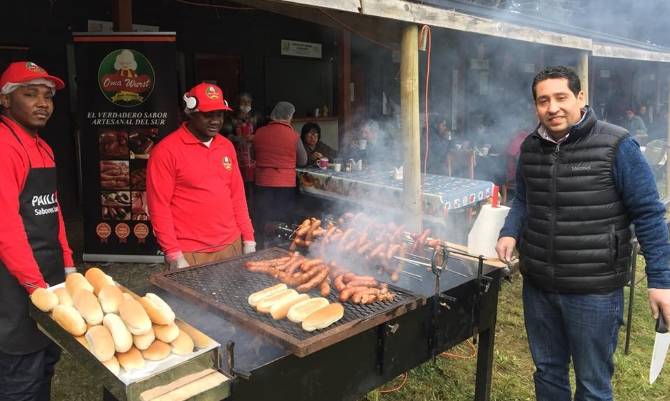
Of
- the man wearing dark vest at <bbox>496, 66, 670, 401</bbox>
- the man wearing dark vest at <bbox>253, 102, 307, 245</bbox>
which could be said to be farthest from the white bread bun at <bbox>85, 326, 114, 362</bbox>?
the man wearing dark vest at <bbox>253, 102, 307, 245</bbox>

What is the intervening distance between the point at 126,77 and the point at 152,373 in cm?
528

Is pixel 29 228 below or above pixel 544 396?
above

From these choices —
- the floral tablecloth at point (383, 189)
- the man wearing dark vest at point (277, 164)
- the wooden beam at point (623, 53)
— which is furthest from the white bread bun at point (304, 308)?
the wooden beam at point (623, 53)

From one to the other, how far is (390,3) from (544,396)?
10.7 ft

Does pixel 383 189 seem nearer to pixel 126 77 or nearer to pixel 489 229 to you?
pixel 489 229

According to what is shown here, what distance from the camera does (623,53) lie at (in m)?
8.51

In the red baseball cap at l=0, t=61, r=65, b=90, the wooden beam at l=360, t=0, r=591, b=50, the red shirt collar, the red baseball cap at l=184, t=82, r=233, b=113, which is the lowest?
the red shirt collar

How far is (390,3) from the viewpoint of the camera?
431 cm

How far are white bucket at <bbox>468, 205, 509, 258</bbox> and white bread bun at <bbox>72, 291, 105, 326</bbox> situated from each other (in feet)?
8.83

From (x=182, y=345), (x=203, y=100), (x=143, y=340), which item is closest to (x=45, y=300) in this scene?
(x=143, y=340)

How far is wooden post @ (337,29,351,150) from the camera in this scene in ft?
38.4

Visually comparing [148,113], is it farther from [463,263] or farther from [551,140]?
[551,140]

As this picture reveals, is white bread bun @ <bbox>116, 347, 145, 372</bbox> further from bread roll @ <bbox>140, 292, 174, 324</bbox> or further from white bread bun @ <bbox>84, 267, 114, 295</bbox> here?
white bread bun @ <bbox>84, 267, 114, 295</bbox>

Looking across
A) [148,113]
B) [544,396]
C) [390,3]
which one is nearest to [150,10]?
[148,113]
